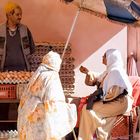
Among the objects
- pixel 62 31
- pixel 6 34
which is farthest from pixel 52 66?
pixel 62 31

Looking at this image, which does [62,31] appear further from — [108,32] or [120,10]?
[120,10]

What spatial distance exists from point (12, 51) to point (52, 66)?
5.26 ft

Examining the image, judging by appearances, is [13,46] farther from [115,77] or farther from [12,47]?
[115,77]

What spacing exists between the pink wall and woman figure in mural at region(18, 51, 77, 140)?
8.98 ft

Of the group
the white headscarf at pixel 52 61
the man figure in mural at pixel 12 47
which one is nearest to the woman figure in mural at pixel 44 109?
the white headscarf at pixel 52 61

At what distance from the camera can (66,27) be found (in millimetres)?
8859

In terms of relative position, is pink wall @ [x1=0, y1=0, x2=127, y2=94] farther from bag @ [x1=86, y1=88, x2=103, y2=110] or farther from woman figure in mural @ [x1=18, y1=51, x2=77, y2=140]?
woman figure in mural @ [x1=18, y1=51, x2=77, y2=140]

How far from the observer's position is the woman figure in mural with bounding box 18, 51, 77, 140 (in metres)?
5.93

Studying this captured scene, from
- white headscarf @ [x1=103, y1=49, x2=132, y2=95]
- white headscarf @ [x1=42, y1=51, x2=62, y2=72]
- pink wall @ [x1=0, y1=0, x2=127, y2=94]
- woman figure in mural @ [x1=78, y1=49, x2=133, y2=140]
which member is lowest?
woman figure in mural @ [x1=78, y1=49, x2=133, y2=140]

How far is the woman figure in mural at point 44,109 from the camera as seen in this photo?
19.4ft

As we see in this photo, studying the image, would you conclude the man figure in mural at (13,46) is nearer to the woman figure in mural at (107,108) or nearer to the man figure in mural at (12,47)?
the man figure in mural at (12,47)

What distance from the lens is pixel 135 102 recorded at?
7.44 metres

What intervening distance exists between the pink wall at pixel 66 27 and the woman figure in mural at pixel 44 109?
8.98ft

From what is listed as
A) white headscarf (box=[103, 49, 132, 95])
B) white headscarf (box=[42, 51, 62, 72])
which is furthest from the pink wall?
A: white headscarf (box=[42, 51, 62, 72])
